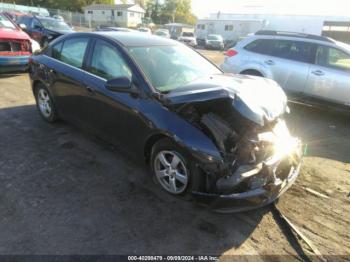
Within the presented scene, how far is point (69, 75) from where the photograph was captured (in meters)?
4.46

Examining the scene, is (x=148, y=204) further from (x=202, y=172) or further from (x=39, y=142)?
(x=39, y=142)

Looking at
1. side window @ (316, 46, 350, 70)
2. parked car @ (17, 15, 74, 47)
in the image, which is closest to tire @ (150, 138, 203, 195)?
side window @ (316, 46, 350, 70)

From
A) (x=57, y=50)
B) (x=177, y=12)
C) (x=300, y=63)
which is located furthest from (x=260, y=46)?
(x=177, y=12)

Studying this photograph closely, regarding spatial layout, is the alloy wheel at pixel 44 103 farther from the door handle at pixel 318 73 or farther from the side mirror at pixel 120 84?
the door handle at pixel 318 73

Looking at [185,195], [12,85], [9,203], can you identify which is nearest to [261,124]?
[185,195]

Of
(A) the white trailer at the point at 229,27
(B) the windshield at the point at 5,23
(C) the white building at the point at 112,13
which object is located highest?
(C) the white building at the point at 112,13

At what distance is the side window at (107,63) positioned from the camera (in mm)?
3719

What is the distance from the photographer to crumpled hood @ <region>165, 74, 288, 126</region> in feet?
9.52

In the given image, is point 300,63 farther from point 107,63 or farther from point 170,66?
point 107,63

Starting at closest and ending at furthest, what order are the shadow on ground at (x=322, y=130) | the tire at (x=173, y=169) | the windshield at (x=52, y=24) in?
the tire at (x=173, y=169) < the shadow on ground at (x=322, y=130) < the windshield at (x=52, y=24)

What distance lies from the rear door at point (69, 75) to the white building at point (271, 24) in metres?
37.5

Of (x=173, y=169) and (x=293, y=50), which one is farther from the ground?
(x=293, y=50)

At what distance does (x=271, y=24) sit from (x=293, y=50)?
3648cm

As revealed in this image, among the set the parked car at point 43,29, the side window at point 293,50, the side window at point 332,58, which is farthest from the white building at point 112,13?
the side window at point 332,58
